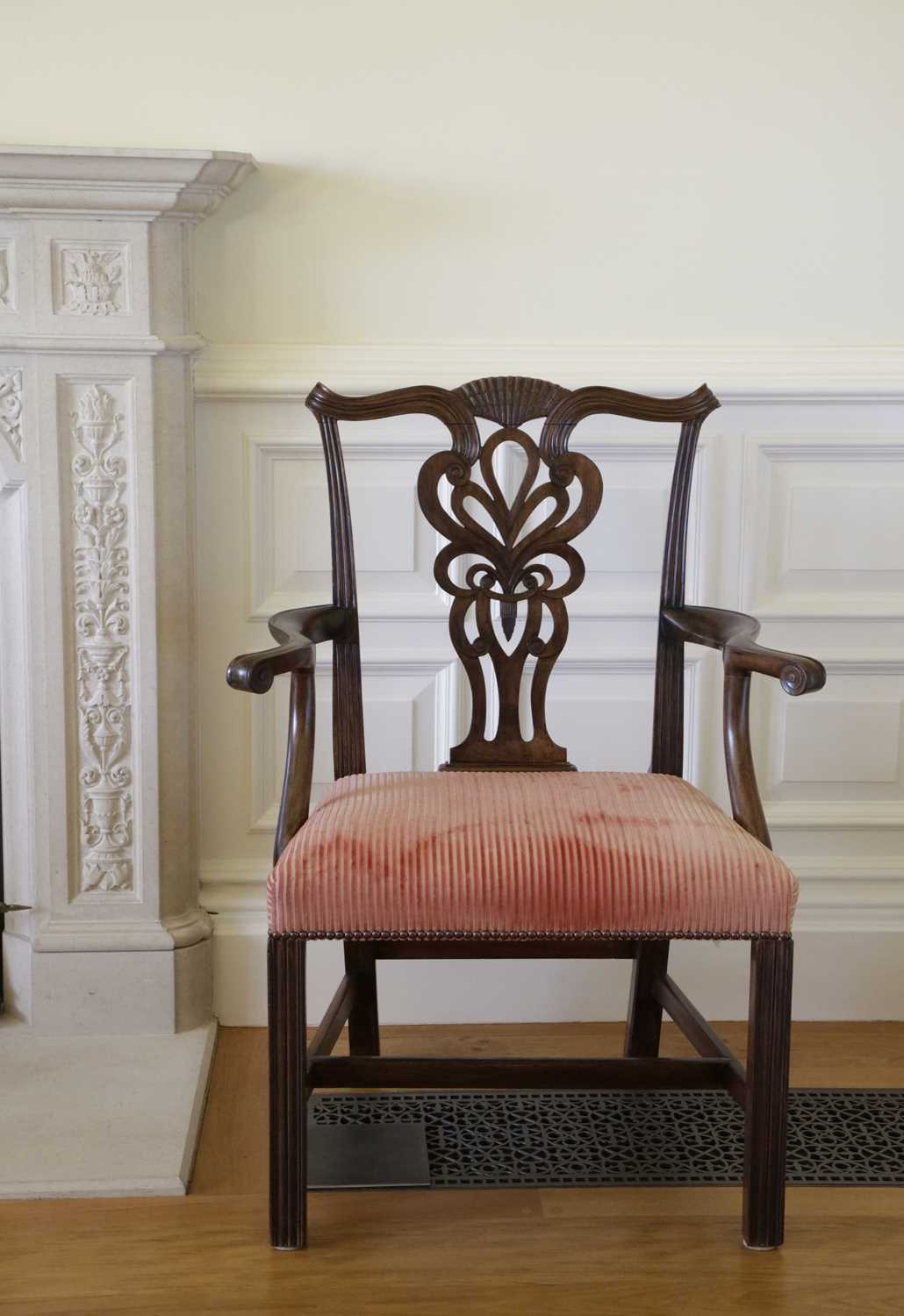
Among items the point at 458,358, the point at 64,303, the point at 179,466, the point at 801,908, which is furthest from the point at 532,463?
the point at 801,908

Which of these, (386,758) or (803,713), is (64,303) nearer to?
(386,758)

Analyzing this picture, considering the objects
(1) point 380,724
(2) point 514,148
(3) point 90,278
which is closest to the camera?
(3) point 90,278

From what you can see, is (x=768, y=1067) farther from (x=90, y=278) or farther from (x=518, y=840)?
(x=90, y=278)

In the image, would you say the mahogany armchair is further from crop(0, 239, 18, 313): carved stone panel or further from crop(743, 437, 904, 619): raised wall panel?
crop(0, 239, 18, 313): carved stone panel

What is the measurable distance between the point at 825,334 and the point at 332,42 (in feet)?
3.03

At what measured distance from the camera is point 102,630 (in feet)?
7.10

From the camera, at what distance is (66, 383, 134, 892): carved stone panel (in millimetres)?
2121

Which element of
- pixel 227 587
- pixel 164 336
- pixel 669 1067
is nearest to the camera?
pixel 669 1067

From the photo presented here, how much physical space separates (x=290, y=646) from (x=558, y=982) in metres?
0.96

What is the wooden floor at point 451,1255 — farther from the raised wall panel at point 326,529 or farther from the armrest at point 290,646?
the raised wall panel at point 326,529

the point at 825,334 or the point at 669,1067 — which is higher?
the point at 825,334

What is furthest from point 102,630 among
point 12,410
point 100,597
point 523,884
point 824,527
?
point 824,527

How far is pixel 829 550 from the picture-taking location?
2.30m

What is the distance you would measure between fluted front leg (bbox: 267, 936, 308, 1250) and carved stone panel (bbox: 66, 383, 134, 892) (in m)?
0.71
